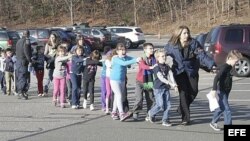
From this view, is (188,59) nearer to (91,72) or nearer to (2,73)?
(91,72)

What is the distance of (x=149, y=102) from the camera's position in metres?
10.4

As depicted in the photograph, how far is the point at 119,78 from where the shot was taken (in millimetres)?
10359

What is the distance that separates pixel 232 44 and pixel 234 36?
0.37 metres

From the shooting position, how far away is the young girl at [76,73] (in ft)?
39.4

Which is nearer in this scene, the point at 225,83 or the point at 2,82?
the point at 225,83

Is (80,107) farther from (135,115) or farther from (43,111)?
(135,115)

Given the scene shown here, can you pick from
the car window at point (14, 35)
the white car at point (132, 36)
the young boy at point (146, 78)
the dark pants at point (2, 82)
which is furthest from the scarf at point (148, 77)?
the white car at point (132, 36)

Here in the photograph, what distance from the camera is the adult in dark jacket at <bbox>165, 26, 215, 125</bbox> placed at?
9.53 m

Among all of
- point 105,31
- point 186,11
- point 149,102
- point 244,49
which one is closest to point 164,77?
point 149,102

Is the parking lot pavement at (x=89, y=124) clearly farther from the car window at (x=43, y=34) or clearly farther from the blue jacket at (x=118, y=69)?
the car window at (x=43, y=34)

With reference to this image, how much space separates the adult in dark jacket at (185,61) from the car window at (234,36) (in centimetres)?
944

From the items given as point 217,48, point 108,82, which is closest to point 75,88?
point 108,82

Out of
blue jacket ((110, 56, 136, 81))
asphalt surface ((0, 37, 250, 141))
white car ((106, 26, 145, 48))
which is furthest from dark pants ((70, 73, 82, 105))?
white car ((106, 26, 145, 48))

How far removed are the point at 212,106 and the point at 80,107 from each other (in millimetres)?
4268
